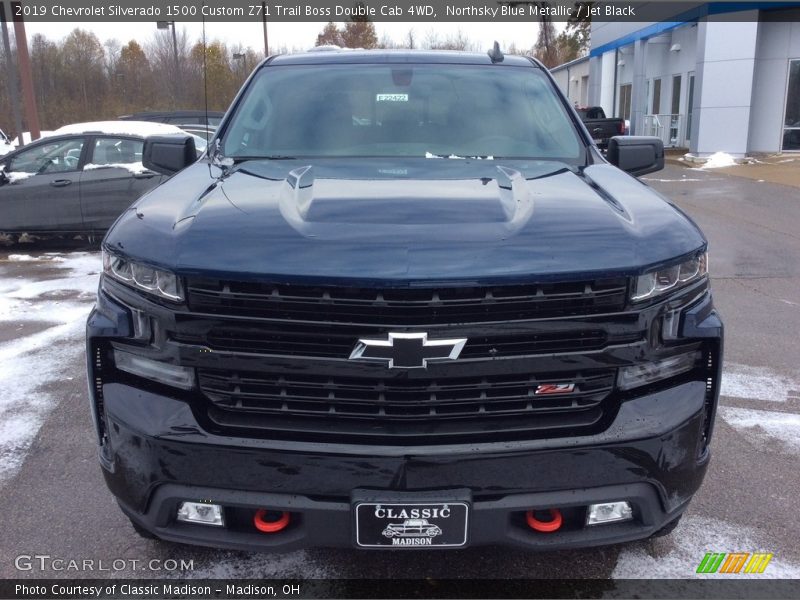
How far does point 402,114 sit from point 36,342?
12.3 feet

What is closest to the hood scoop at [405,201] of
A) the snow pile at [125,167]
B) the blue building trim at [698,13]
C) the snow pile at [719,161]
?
the snow pile at [125,167]

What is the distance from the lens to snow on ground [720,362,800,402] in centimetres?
471

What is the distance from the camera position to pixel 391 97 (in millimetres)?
3830

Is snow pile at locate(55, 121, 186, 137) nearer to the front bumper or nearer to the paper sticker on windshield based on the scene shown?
the paper sticker on windshield

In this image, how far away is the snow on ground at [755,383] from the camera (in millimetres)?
4715

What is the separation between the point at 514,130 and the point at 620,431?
187 cm

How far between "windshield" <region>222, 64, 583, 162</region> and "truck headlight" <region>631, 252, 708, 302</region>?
3.89ft

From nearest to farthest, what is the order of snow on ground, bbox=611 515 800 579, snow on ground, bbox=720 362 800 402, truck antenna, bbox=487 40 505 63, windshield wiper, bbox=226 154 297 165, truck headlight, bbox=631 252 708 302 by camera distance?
truck headlight, bbox=631 252 708 302, snow on ground, bbox=611 515 800 579, windshield wiper, bbox=226 154 297 165, truck antenna, bbox=487 40 505 63, snow on ground, bbox=720 362 800 402

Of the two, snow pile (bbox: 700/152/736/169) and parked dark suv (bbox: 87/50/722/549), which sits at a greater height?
parked dark suv (bbox: 87/50/722/549)

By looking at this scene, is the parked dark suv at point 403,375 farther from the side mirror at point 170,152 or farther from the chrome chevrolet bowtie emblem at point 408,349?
the side mirror at point 170,152

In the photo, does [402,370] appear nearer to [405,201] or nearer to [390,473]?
[390,473]

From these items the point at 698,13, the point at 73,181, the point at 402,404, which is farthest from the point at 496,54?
the point at 698,13

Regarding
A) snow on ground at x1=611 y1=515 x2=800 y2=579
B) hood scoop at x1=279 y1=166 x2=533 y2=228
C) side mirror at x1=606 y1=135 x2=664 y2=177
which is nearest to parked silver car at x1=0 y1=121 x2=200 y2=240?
side mirror at x1=606 y1=135 x2=664 y2=177

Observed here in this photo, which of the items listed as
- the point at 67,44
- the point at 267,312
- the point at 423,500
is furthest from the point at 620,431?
the point at 67,44
